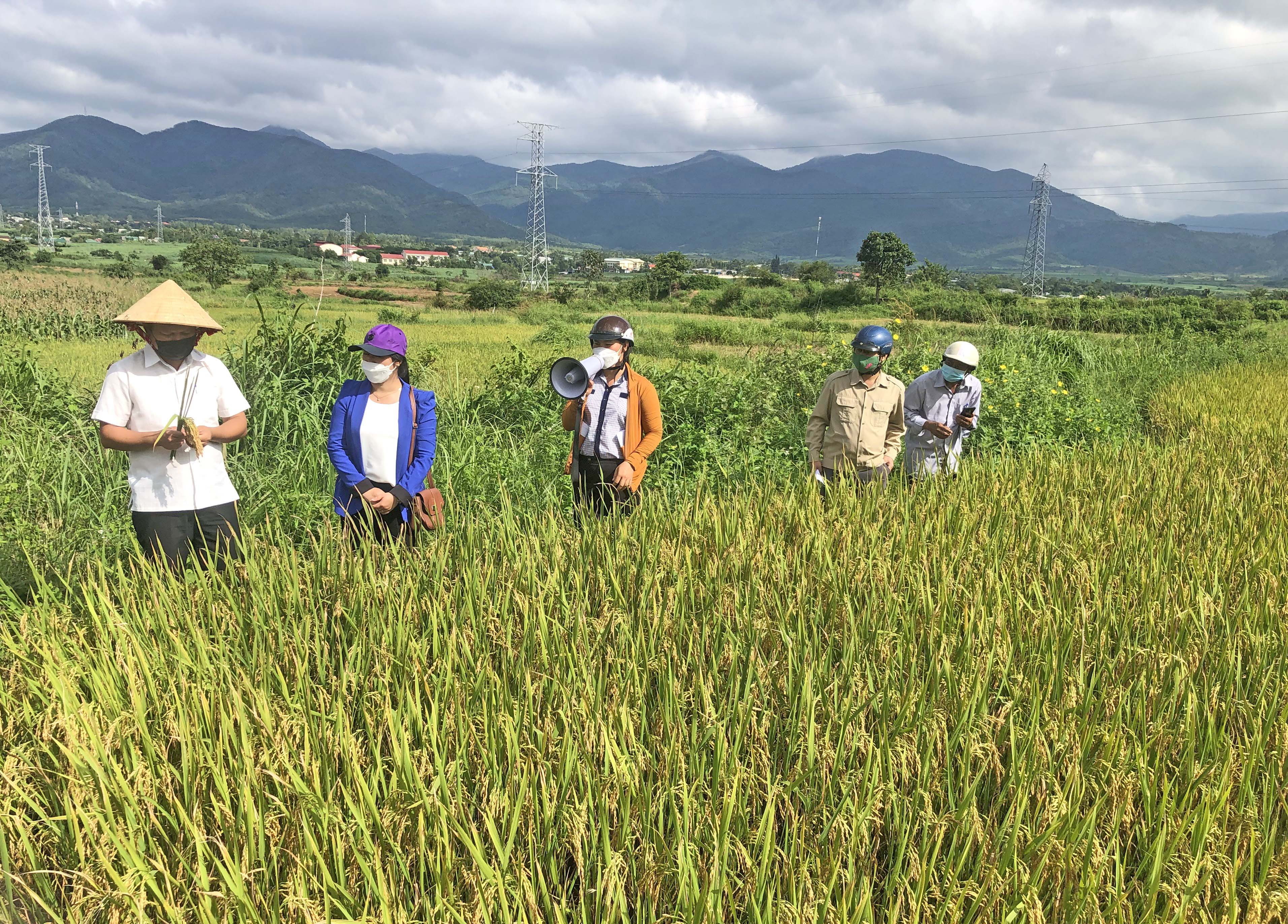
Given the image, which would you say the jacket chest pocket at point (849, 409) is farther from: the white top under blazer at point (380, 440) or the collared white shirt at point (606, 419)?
the white top under blazer at point (380, 440)

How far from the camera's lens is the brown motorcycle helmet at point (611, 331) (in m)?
3.99

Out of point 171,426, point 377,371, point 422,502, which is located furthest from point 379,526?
point 171,426

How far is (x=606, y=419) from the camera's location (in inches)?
164

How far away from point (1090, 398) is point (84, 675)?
10043mm

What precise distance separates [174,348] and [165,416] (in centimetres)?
29

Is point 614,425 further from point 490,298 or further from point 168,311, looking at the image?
point 490,298

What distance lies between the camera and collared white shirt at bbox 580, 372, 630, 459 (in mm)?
4148

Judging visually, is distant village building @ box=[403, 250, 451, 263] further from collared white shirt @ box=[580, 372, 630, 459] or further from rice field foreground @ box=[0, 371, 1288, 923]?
rice field foreground @ box=[0, 371, 1288, 923]

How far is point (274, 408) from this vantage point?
20.1ft

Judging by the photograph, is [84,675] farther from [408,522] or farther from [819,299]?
[819,299]

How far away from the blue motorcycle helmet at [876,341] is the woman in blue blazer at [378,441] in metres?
2.45

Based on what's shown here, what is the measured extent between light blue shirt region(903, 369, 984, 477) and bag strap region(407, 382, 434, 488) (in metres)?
3.15

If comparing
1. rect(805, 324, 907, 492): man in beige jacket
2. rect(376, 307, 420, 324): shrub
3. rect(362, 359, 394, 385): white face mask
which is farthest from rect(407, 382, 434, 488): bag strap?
rect(376, 307, 420, 324): shrub

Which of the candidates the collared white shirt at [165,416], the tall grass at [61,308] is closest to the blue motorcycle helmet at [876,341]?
the collared white shirt at [165,416]
